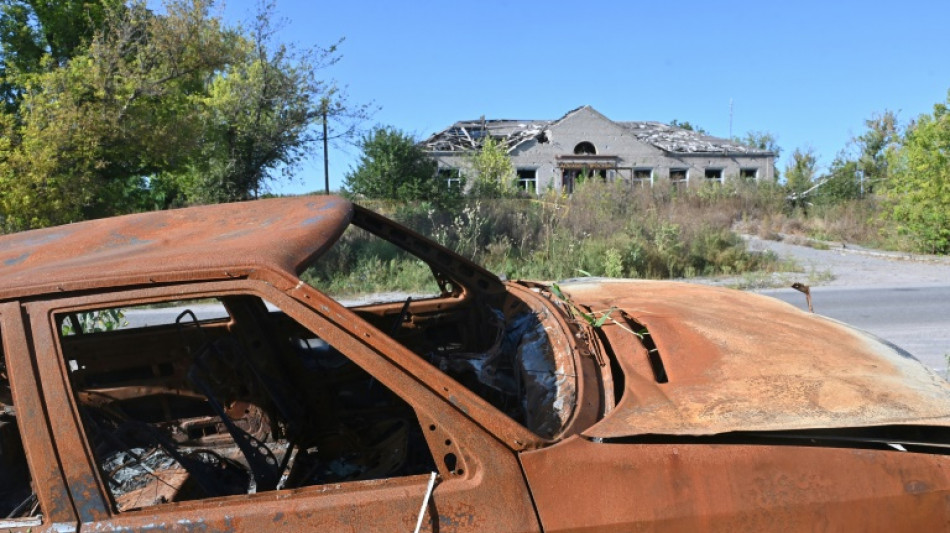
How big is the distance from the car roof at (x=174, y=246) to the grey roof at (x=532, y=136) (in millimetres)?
27779

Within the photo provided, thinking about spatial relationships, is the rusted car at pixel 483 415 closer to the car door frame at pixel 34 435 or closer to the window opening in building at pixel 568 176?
the car door frame at pixel 34 435

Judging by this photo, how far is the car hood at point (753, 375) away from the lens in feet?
5.95

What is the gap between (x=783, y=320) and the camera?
2.64 meters

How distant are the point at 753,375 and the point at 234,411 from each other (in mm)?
2261

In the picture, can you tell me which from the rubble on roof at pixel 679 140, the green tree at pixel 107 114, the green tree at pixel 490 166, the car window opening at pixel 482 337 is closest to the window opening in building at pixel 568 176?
the rubble on roof at pixel 679 140

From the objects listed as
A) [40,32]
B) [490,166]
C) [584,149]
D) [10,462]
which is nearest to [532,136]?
[584,149]

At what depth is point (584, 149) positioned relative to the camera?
107 ft

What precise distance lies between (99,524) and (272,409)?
1304 mm

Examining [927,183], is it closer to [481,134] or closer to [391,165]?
[391,165]

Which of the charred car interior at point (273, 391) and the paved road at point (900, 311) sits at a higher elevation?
the charred car interior at point (273, 391)

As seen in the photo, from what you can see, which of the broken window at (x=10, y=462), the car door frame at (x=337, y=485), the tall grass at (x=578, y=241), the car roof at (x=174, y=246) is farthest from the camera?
the tall grass at (x=578, y=241)

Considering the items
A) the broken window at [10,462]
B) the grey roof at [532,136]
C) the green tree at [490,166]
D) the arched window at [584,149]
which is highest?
the grey roof at [532,136]

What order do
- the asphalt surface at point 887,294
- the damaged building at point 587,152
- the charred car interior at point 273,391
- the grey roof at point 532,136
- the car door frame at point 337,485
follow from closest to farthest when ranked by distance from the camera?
the car door frame at point 337,485 → the charred car interior at point 273,391 → the asphalt surface at point 887,294 → the grey roof at point 532,136 → the damaged building at point 587,152

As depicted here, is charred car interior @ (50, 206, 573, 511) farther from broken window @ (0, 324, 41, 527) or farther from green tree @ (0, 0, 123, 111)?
green tree @ (0, 0, 123, 111)
